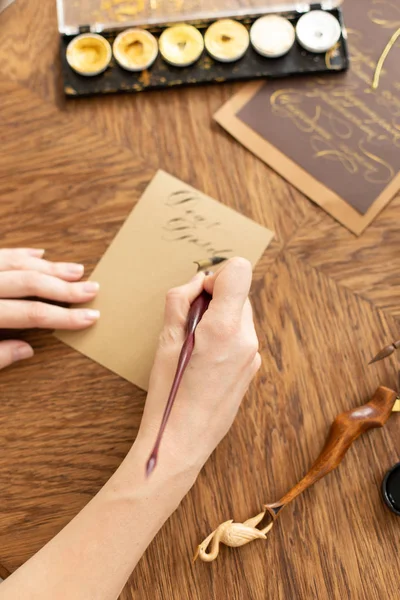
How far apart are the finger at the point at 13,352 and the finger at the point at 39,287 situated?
6cm

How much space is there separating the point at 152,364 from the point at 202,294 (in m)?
0.11

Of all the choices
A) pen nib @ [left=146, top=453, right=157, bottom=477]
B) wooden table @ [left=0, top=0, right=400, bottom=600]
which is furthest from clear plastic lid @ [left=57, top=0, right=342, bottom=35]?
pen nib @ [left=146, top=453, right=157, bottom=477]

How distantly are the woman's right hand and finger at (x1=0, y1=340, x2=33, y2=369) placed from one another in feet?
0.56

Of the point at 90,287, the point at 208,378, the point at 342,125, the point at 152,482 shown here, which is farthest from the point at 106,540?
the point at 342,125

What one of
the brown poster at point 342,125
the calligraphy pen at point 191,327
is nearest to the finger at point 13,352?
the calligraphy pen at point 191,327

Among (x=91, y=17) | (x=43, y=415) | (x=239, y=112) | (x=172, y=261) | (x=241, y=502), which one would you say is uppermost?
(x=91, y=17)

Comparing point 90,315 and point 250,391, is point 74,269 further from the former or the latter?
point 250,391

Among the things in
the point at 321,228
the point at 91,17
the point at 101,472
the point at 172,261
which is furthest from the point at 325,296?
the point at 91,17

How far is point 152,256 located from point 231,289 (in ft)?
0.48

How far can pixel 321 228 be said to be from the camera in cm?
74

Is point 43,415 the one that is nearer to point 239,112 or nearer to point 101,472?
point 101,472

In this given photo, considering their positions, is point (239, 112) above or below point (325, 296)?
above

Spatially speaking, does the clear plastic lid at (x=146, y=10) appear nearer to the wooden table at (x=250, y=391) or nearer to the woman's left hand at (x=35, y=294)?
the wooden table at (x=250, y=391)

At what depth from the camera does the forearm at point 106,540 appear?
1.94ft
